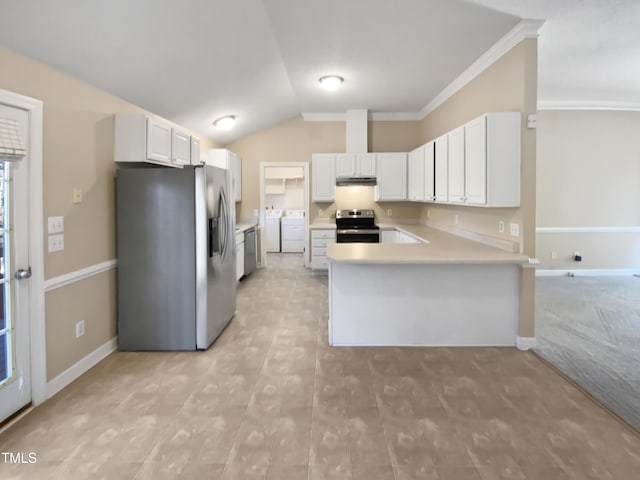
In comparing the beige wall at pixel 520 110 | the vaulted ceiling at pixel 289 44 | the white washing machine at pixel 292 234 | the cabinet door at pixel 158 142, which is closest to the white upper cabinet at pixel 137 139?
the cabinet door at pixel 158 142

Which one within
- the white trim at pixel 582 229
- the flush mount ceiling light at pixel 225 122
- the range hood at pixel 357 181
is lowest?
the white trim at pixel 582 229

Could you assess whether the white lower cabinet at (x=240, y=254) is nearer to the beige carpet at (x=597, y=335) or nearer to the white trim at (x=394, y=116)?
the white trim at (x=394, y=116)

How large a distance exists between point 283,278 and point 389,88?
10.7 ft

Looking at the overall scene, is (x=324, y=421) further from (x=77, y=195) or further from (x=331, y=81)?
(x=331, y=81)

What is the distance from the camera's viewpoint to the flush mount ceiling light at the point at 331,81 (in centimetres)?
491

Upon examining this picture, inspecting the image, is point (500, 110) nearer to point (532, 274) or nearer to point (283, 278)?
point (532, 274)

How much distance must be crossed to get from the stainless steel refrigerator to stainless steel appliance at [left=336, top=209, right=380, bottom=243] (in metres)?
3.25

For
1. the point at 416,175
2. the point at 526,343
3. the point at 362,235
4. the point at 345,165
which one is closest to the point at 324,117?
the point at 345,165

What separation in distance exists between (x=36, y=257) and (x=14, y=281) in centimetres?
18

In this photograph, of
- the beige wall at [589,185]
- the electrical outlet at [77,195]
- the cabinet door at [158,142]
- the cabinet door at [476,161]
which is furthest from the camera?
the beige wall at [589,185]

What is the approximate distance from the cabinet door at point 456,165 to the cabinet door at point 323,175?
9.07 feet

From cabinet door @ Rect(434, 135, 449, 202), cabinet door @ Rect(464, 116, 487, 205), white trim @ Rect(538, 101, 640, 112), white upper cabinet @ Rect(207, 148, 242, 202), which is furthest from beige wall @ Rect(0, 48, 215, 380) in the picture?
white trim @ Rect(538, 101, 640, 112)

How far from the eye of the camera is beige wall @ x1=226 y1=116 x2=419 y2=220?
7.02m

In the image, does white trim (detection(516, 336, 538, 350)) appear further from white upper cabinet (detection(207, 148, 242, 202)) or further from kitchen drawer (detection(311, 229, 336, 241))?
white upper cabinet (detection(207, 148, 242, 202))
